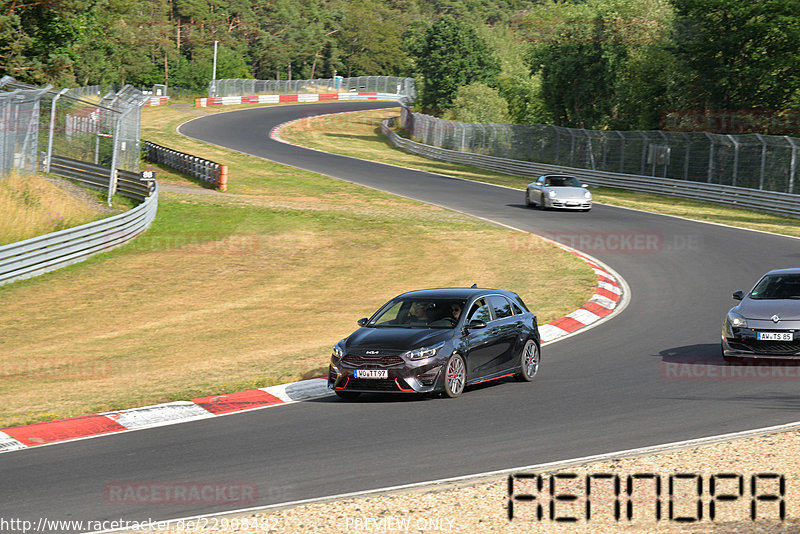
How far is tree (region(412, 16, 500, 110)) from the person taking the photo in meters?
82.8

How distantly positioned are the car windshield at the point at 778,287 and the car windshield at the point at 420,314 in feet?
16.6

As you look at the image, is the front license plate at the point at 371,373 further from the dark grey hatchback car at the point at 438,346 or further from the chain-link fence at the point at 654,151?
the chain-link fence at the point at 654,151

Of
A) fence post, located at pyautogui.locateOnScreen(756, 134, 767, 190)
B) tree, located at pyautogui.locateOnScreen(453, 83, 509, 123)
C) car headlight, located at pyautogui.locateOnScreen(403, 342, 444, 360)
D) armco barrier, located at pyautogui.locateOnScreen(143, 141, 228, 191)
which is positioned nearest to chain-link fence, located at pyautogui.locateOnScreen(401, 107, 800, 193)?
fence post, located at pyautogui.locateOnScreen(756, 134, 767, 190)

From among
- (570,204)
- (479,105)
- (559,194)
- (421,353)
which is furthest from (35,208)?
(479,105)

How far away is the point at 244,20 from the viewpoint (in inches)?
5561

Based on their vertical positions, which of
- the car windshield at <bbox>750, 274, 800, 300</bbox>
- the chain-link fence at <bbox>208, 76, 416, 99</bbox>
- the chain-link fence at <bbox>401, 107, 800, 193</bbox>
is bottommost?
the car windshield at <bbox>750, 274, 800, 300</bbox>

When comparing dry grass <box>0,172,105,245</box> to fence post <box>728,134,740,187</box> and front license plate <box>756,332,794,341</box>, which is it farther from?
fence post <box>728,134,740,187</box>

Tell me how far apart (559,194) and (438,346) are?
982 inches

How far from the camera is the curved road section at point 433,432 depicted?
8.38 meters

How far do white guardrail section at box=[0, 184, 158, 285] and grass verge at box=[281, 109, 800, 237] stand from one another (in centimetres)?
1975

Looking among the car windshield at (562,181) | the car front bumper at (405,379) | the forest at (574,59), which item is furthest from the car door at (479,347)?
the forest at (574,59)

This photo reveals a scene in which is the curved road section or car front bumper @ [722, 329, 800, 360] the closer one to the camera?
the curved road section

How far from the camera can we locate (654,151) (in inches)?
1754

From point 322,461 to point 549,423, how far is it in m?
2.76
